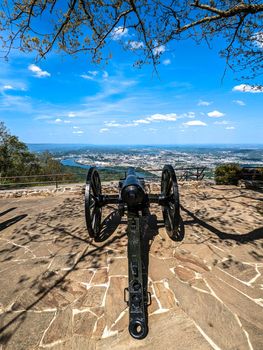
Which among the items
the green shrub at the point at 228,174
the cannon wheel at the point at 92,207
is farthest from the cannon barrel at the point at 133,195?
the green shrub at the point at 228,174

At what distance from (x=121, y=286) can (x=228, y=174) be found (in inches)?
372

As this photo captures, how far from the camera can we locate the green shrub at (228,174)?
1101 centimetres

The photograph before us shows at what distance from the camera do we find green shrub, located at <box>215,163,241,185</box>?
11.0 m

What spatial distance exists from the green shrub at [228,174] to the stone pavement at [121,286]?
5281 mm

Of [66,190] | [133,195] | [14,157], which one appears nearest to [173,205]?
[133,195]

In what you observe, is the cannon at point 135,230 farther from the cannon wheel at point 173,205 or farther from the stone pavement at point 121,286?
the stone pavement at point 121,286

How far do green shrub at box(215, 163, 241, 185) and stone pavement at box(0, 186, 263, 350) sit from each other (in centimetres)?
528

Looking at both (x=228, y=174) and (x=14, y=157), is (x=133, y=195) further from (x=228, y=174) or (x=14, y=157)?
(x=14, y=157)

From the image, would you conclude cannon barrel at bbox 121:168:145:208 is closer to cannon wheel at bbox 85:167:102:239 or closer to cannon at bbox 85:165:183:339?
cannon at bbox 85:165:183:339

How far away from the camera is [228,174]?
1105cm

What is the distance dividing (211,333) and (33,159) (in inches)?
1123

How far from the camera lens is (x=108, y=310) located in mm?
2818

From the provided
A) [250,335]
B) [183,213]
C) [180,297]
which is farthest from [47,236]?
[250,335]

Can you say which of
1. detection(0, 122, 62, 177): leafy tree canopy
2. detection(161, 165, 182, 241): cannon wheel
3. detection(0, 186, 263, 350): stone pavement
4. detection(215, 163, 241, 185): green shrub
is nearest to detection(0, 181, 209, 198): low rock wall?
detection(215, 163, 241, 185): green shrub
